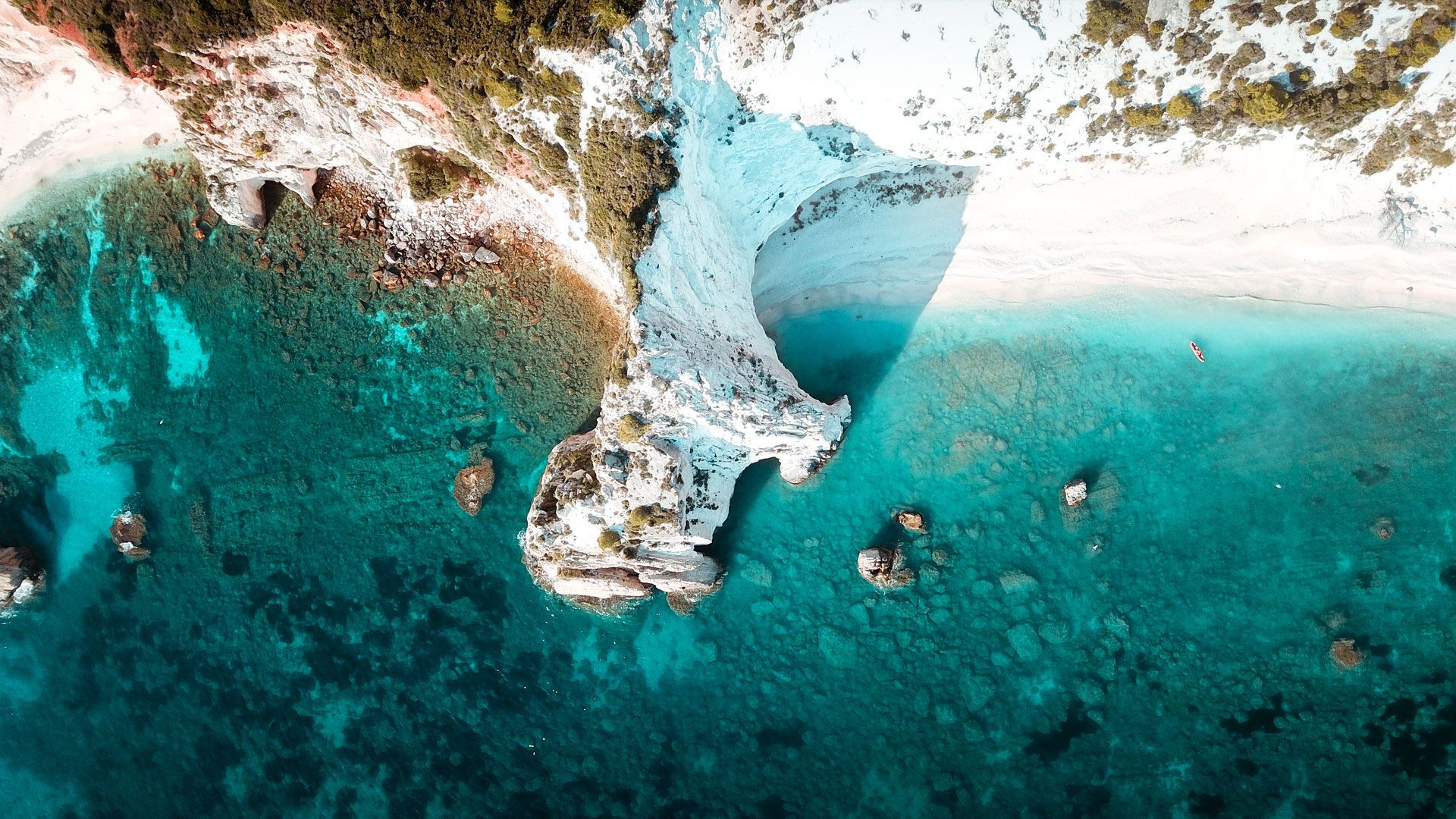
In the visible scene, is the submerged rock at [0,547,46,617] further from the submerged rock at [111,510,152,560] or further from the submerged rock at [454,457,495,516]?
the submerged rock at [454,457,495,516]

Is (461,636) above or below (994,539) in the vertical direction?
below

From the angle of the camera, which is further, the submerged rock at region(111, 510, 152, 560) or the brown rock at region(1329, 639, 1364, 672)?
the submerged rock at region(111, 510, 152, 560)

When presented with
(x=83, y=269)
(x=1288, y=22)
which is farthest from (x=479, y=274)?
(x=1288, y=22)

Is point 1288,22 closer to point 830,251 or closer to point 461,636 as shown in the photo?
point 830,251

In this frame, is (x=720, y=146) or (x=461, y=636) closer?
(x=720, y=146)

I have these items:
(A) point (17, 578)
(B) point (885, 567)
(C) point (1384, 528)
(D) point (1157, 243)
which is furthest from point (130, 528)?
(C) point (1384, 528)

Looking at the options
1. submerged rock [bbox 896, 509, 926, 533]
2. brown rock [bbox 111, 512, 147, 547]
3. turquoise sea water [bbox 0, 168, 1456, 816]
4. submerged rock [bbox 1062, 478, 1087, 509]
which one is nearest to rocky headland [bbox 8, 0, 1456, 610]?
submerged rock [bbox 896, 509, 926, 533]

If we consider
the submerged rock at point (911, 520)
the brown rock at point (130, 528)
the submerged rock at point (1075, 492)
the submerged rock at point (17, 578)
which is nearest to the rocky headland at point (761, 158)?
the submerged rock at point (911, 520)
